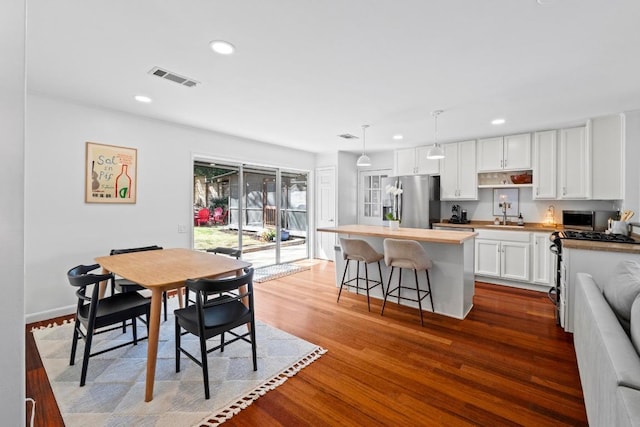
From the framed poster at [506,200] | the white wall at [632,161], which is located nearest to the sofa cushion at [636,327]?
the white wall at [632,161]

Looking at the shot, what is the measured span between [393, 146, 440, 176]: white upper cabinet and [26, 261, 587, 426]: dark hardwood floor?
8.77ft

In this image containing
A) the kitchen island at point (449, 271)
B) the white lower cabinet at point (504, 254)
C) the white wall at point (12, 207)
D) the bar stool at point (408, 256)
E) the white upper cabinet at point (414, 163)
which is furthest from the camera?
the white upper cabinet at point (414, 163)

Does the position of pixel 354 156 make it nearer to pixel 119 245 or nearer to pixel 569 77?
pixel 569 77

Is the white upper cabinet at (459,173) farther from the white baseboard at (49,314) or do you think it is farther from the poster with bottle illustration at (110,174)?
the white baseboard at (49,314)

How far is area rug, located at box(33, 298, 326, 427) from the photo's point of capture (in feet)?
5.95

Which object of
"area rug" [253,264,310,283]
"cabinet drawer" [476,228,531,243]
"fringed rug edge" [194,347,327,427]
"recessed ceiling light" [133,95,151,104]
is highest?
"recessed ceiling light" [133,95,151,104]

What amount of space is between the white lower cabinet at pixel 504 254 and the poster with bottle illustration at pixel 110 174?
16.5 ft

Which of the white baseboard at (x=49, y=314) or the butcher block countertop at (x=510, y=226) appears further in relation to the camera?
the butcher block countertop at (x=510, y=226)

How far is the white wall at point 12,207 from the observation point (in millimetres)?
783

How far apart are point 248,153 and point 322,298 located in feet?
9.35

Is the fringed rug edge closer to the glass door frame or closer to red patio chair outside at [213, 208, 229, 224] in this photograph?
the glass door frame

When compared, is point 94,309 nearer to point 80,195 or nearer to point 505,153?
point 80,195

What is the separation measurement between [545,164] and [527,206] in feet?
2.53

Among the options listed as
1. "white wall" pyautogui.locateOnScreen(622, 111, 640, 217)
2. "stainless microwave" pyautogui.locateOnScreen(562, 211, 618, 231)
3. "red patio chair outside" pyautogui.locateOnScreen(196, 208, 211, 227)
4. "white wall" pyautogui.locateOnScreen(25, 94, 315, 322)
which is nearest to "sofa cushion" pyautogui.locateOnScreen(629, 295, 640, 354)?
"white wall" pyautogui.locateOnScreen(622, 111, 640, 217)
